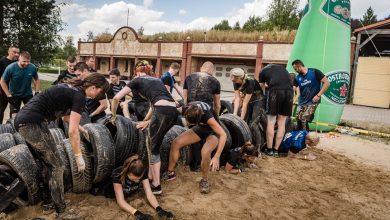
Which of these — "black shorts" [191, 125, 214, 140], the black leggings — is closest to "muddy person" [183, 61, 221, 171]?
"black shorts" [191, 125, 214, 140]

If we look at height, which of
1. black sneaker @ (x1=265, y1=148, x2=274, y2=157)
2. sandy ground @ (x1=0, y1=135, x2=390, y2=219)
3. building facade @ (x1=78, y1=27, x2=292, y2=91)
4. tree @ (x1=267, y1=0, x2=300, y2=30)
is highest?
tree @ (x1=267, y1=0, x2=300, y2=30)

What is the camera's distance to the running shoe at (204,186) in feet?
13.9

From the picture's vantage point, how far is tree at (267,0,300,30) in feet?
111

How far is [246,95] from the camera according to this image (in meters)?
6.25

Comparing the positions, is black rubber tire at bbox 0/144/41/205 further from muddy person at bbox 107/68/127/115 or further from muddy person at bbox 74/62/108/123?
muddy person at bbox 107/68/127/115

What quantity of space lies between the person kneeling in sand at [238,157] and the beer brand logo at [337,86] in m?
5.06

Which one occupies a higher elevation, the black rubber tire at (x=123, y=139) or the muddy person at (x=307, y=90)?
the muddy person at (x=307, y=90)

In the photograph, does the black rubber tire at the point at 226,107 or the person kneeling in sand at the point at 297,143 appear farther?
the black rubber tire at the point at 226,107

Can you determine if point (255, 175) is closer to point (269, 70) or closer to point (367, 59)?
point (269, 70)

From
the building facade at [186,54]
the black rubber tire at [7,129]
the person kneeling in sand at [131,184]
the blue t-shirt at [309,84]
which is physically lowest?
the person kneeling in sand at [131,184]

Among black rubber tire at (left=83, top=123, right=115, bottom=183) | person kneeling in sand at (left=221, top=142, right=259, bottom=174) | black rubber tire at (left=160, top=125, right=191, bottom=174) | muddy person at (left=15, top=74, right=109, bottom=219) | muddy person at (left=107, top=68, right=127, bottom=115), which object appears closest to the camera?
muddy person at (left=15, top=74, right=109, bottom=219)

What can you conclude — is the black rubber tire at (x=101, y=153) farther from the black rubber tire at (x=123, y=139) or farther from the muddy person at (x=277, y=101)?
the muddy person at (x=277, y=101)

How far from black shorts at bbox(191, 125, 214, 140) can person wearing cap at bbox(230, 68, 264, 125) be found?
7.10 ft

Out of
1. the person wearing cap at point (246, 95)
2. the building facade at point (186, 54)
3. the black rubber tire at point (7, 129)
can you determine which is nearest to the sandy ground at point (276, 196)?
the person wearing cap at point (246, 95)
